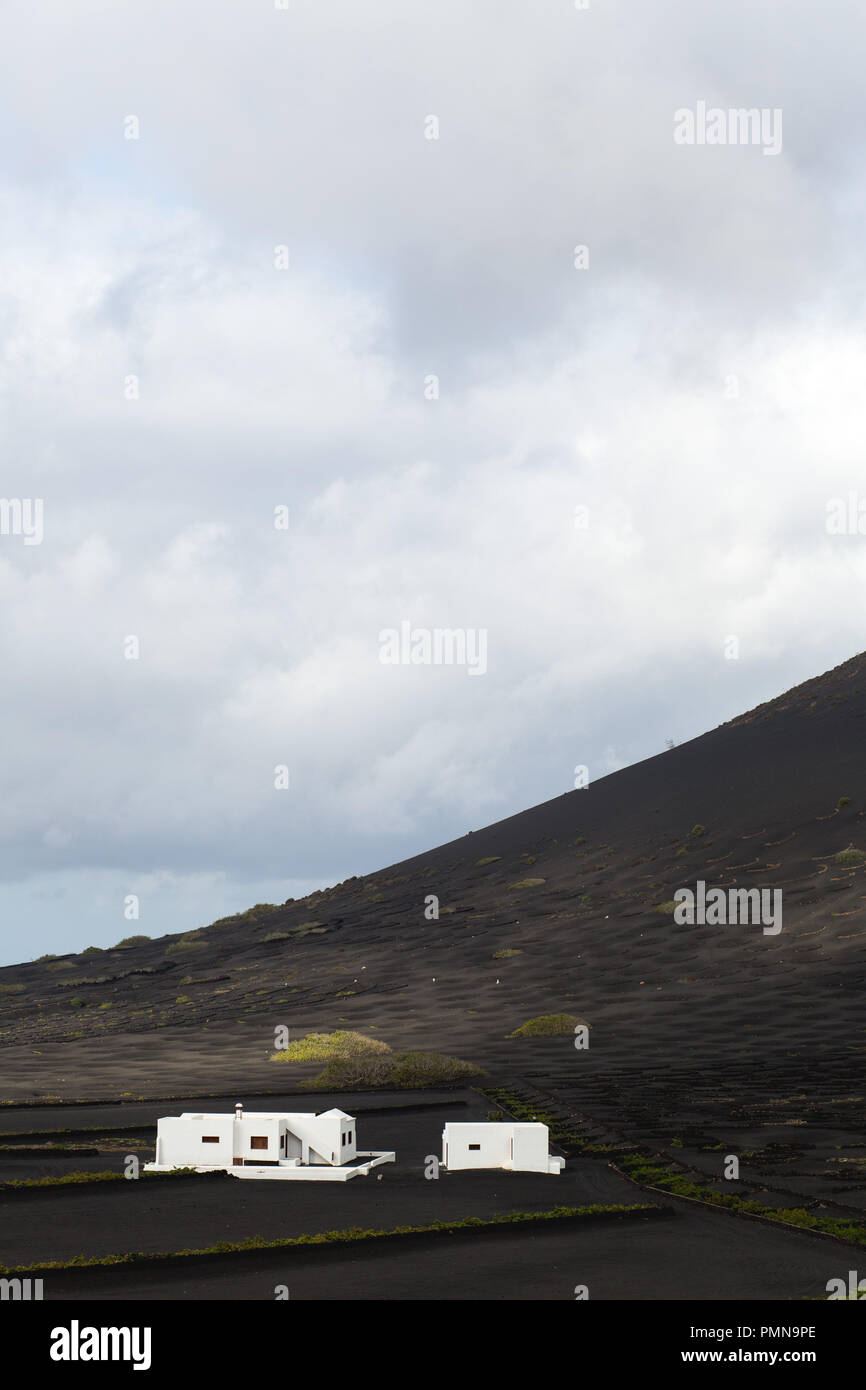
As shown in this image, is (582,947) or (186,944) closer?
(582,947)

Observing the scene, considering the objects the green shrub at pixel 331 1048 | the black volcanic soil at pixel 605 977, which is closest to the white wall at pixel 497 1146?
the black volcanic soil at pixel 605 977

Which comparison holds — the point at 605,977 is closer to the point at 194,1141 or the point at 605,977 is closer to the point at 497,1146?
the point at 497,1146

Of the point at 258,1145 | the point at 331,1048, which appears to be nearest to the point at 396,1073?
the point at 331,1048

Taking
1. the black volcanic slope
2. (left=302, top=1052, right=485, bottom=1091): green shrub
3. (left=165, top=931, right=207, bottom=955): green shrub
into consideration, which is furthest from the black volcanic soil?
(left=302, top=1052, right=485, bottom=1091): green shrub

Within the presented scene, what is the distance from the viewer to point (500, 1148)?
98.0ft

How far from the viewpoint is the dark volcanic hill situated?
58.0 meters

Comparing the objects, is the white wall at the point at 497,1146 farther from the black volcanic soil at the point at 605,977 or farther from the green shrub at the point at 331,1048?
the green shrub at the point at 331,1048

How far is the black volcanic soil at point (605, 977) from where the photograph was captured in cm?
3972

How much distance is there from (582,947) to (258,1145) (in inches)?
1946

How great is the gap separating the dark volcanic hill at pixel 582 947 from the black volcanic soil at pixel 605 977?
25 cm

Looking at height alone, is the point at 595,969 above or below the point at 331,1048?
above

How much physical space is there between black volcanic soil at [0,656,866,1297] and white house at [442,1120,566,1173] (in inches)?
141

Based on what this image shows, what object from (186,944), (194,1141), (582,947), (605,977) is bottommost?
(186,944)
